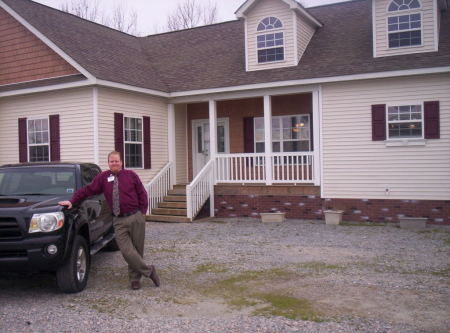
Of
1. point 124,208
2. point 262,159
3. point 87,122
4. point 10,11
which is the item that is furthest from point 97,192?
point 10,11

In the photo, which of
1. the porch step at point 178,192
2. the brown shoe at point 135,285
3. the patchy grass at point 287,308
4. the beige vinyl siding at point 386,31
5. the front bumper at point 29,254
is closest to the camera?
the patchy grass at point 287,308

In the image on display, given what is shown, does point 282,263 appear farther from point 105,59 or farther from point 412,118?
point 105,59

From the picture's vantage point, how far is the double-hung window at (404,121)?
11.4 metres

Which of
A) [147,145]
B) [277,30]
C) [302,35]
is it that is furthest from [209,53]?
[147,145]

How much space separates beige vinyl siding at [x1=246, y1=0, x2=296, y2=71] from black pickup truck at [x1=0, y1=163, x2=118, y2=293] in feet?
25.8

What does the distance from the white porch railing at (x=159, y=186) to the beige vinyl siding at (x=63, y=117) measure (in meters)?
2.01

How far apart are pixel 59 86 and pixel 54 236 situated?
7.73m

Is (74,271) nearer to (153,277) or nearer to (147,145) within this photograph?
(153,277)

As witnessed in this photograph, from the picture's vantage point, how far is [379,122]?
460 inches

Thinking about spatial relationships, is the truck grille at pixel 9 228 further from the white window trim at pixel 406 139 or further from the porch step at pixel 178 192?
the white window trim at pixel 406 139

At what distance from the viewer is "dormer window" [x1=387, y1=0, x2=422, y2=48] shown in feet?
38.9

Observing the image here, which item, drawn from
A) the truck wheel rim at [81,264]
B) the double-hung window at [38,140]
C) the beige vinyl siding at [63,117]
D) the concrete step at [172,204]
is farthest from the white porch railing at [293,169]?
the truck wheel rim at [81,264]

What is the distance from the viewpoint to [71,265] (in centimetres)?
570

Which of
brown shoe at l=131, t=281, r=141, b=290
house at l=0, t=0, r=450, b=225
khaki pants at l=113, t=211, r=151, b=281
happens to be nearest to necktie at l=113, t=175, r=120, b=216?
khaki pants at l=113, t=211, r=151, b=281
